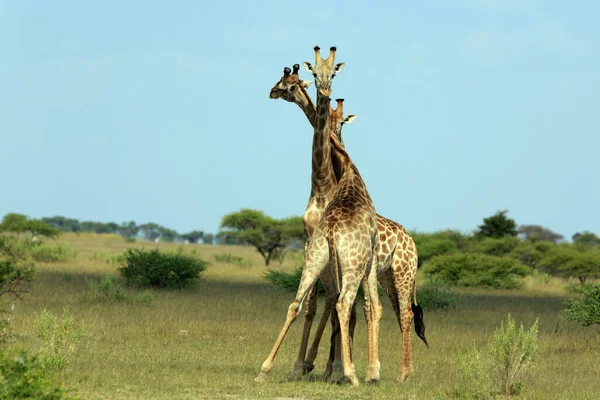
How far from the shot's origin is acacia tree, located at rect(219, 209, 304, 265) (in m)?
47.6

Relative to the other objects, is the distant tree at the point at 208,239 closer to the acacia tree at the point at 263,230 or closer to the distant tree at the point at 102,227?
the distant tree at the point at 102,227

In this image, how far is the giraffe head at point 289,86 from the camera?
37.2 ft

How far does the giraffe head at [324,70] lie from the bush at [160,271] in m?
15.7

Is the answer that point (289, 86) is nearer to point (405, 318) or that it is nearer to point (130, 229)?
point (405, 318)

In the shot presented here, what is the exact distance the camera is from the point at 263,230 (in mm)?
49062

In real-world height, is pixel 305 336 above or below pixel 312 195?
below

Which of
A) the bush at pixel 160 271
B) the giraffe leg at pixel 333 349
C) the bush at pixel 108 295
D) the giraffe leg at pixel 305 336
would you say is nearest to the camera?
the giraffe leg at pixel 305 336

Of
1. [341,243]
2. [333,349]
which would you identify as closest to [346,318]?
[341,243]

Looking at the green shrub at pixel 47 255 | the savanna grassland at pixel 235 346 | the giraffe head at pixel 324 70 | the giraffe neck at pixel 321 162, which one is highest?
the giraffe head at pixel 324 70

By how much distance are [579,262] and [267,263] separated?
51.6ft

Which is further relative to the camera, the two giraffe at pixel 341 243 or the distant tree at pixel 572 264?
the distant tree at pixel 572 264

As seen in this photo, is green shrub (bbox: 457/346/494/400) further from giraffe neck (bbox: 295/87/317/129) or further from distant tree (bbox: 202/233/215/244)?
distant tree (bbox: 202/233/215/244)

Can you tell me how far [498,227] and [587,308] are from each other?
1486 inches

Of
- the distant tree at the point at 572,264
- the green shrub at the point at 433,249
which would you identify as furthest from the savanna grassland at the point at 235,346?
the green shrub at the point at 433,249
